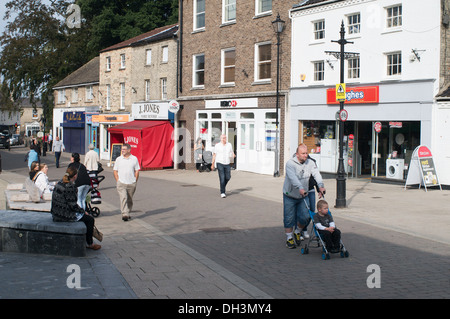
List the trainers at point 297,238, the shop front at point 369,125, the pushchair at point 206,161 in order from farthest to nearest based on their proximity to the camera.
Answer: the pushchair at point 206,161, the shop front at point 369,125, the trainers at point 297,238

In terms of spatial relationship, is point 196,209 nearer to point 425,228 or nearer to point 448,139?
point 425,228

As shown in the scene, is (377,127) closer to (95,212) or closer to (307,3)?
(307,3)

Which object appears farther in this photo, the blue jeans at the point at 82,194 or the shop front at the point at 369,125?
the shop front at the point at 369,125

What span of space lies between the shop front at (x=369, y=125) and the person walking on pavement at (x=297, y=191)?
11033 millimetres

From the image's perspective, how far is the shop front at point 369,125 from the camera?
19531 mm

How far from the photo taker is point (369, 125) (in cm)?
2197

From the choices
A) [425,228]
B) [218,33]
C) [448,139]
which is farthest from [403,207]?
[218,33]

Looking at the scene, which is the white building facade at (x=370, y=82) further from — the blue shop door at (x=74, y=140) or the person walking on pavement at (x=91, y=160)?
the blue shop door at (x=74, y=140)

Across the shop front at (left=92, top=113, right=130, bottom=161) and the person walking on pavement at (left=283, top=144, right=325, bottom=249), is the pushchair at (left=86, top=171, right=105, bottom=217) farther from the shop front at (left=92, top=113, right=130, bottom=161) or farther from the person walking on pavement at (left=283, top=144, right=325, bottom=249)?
the shop front at (left=92, top=113, right=130, bottom=161)

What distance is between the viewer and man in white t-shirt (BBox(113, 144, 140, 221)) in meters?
12.3

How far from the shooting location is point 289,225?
9500mm

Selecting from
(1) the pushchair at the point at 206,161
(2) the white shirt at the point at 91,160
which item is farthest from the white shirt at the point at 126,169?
(1) the pushchair at the point at 206,161

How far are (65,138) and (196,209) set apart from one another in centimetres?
3998

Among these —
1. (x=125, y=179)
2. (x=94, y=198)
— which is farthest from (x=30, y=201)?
(x=125, y=179)
